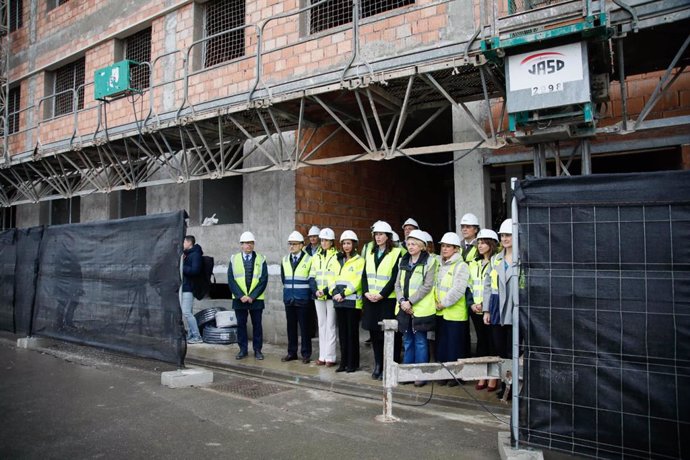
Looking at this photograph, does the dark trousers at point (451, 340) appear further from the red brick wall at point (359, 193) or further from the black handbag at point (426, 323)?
the red brick wall at point (359, 193)

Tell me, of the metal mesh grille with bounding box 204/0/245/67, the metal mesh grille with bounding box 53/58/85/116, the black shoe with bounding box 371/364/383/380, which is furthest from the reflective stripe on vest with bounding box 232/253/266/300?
the metal mesh grille with bounding box 53/58/85/116

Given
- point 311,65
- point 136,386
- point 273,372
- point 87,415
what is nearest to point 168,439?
point 87,415

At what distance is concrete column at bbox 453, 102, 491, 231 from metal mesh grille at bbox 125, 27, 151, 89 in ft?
29.8

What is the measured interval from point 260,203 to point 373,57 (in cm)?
367

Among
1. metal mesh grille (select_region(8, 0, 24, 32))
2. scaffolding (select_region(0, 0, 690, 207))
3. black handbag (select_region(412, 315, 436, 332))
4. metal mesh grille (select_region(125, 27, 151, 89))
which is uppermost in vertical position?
metal mesh grille (select_region(8, 0, 24, 32))

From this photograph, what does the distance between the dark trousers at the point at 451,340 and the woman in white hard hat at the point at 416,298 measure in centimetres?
17

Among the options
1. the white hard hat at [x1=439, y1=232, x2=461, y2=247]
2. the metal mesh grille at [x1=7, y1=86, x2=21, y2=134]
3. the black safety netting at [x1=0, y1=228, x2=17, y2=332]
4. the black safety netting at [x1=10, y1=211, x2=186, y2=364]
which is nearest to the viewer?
the white hard hat at [x1=439, y1=232, x2=461, y2=247]

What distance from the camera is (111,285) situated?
772cm

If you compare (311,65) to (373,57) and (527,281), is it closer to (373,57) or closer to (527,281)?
(373,57)

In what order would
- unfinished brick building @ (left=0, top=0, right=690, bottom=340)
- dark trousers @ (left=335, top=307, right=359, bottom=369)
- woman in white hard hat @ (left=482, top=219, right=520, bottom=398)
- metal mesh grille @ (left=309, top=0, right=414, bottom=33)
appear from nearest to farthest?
1. unfinished brick building @ (left=0, top=0, right=690, bottom=340)
2. woman in white hard hat @ (left=482, top=219, right=520, bottom=398)
3. dark trousers @ (left=335, top=307, right=359, bottom=369)
4. metal mesh grille @ (left=309, top=0, right=414, bottom=33)

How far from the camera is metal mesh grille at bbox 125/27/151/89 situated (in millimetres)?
13625

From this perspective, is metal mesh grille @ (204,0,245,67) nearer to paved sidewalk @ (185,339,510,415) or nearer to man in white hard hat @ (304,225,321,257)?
man in white hard hat @ (304,225,321,257)

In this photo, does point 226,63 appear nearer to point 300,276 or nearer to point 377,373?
point 300,276

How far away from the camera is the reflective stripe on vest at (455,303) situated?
6.38 m
